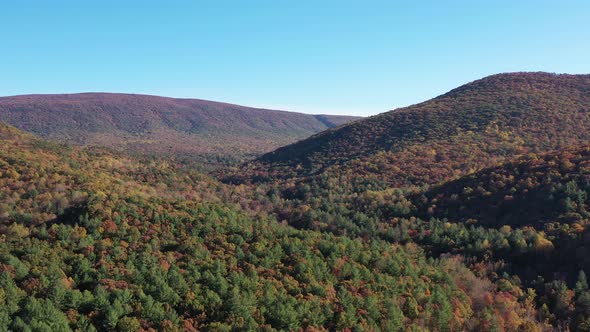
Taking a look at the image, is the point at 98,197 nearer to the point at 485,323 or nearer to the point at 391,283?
the point at 391,283

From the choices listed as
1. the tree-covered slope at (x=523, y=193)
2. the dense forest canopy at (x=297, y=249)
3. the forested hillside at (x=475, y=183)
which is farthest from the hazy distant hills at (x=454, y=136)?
the tree-covered slope at (x=523, y=193)

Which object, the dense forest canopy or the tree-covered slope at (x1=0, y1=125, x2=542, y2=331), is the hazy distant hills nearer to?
the dense forest canopy

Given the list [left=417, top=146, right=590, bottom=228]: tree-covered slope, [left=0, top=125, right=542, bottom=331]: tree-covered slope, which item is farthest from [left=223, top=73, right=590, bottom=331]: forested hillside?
[left=0, top=125, right=542, bottom=331]: tree-covered slope

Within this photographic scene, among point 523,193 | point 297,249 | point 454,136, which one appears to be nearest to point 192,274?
point 297,249

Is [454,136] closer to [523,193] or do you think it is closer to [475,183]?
[475,183]

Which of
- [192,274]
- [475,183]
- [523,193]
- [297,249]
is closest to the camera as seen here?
[192,274]
